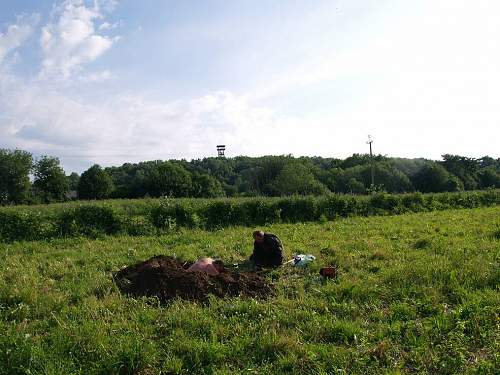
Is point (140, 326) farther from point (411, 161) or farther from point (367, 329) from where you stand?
point (411, 161)

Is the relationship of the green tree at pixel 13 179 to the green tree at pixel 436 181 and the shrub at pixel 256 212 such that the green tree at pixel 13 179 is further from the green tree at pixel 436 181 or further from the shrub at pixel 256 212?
the green tree at pixel 436 181

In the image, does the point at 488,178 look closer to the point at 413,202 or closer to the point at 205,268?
the point at 413,202

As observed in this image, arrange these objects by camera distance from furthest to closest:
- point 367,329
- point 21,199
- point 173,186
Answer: point 173,186
point 21,199
point 367,329

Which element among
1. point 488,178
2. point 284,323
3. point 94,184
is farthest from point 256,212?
point 488,178


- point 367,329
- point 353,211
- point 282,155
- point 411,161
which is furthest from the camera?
point 411,161

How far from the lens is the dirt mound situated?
21.5ft

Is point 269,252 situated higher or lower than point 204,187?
lower

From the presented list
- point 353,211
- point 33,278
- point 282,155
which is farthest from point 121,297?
point 282,155

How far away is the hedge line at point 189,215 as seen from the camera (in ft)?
47.9

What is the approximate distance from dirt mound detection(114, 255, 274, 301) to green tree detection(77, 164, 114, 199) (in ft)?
231

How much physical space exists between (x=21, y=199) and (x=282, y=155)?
5179cm

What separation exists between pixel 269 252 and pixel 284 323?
370cm

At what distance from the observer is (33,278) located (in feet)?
26.1

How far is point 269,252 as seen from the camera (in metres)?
9.09
